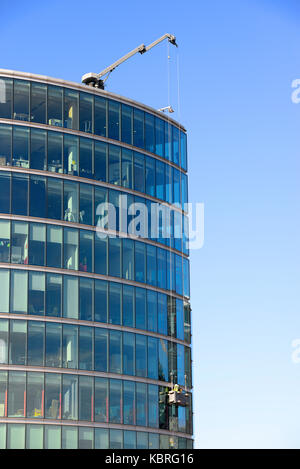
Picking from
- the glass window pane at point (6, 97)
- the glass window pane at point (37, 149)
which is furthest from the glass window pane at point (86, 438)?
the glass window pane at point (6, 97)

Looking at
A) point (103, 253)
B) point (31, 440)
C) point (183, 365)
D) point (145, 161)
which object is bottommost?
point (31, 440)

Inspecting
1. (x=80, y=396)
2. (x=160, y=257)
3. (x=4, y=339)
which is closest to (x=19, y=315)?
(x=4, y=339)

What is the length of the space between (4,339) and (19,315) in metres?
2.50

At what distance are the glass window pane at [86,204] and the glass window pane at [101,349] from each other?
33.0 feet

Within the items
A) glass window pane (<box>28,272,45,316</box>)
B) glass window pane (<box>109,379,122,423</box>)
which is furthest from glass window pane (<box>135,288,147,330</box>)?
glass window pane (<box>28,272,45,316</box>)

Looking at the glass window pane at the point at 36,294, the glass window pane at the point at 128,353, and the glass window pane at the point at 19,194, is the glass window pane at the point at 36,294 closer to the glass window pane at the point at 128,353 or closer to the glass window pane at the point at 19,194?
the glass window pane at the point at 19,194

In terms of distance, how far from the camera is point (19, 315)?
8694 centimetres

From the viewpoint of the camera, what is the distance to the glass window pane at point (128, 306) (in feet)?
303

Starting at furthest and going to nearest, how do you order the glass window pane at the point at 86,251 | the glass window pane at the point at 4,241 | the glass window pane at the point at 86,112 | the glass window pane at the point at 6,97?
the glass window pane at the point at 86,112 < the glass window pane at the point at 6,97 < the glass window pane at the point at 86,251 < the glass window pane at the point at 4,241

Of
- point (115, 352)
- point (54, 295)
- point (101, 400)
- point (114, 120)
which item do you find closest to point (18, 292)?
point (54, 295)

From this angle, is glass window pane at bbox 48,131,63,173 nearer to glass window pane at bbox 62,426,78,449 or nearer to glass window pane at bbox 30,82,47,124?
glass window pane at bbox 30,82,47,124

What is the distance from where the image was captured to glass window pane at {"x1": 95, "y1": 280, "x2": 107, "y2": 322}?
9062 cm

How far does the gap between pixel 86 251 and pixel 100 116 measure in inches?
540

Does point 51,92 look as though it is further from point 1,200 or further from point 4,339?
point 4,339
